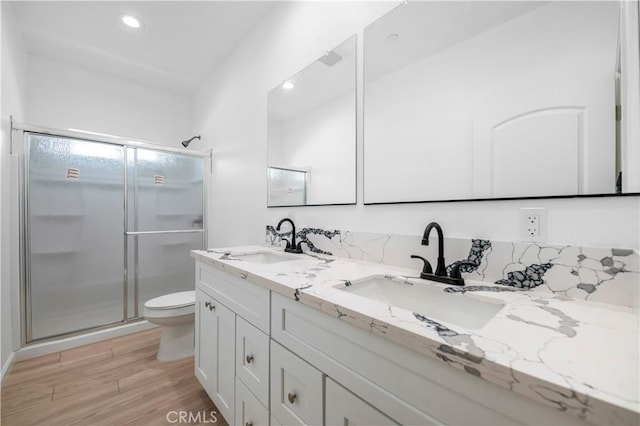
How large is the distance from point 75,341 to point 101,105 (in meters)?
2.41

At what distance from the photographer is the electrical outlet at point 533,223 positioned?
34.3 inches

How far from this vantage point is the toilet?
196 cm

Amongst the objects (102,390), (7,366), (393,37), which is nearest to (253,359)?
(102,390)

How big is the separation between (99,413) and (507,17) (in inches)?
107

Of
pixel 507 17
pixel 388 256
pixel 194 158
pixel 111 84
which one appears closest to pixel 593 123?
pixel 507 17

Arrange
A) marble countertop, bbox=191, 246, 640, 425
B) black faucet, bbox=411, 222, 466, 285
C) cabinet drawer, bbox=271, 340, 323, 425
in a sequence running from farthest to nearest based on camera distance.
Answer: black faucet, bbox=411, 222, 466, 285, cabinet drawer, bbox=271, 340, 323, 425, marble countertop, bbox=191, 246, 640, 425

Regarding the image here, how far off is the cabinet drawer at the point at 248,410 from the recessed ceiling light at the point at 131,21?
2.77m

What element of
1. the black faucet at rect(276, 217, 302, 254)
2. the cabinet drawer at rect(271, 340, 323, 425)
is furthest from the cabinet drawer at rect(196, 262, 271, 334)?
the black faucet at rect(276, 217, 302, 254)

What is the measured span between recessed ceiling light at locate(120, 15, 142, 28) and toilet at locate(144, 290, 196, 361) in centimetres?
228

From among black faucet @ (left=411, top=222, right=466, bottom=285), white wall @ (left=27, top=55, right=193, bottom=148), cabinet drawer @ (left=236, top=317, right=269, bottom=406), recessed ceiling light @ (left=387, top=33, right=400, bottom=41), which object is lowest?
cabinet drawer @ (left=236, top=317, right=269, bottom=406)

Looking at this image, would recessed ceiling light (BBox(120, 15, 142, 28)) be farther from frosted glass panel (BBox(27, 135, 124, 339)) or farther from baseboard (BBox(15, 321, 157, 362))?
baseboard (BBox(15, 321, 157, 362))

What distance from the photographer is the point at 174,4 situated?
2.02 metres

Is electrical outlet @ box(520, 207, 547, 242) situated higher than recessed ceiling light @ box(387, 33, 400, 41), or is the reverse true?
recessed ceiling light @ box(387, 33, 400, 41)

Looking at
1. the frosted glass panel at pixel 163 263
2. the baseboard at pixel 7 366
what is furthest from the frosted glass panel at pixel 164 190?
the baseboard at pixel 7 366
